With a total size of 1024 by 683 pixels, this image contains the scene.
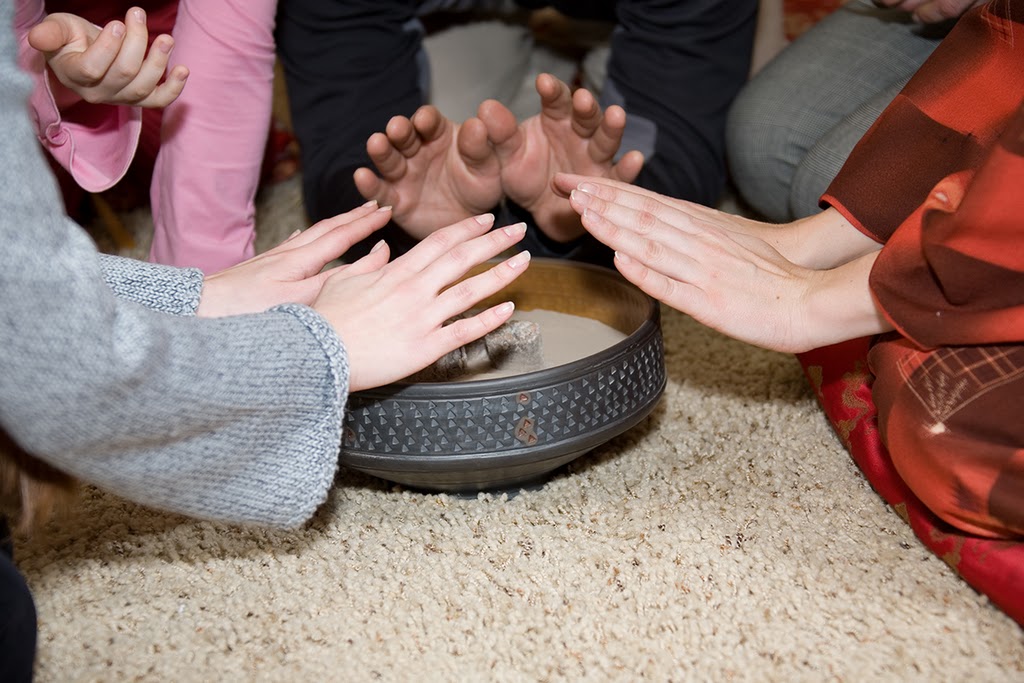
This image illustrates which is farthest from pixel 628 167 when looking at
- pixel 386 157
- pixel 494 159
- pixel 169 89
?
pixel 169 89

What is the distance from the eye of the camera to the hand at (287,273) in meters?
0.77

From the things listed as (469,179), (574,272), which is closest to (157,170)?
(469,179)

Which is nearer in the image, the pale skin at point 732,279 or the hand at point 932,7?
the pale skin at point 732,279

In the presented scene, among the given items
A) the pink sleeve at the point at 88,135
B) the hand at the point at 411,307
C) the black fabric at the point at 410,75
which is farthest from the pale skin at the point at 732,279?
the pink sleeve at the point at 88,135

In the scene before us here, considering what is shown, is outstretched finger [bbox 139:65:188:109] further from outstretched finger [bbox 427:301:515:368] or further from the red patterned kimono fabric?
the red patterned kimono fabric

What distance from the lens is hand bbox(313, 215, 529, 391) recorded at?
66 centimetres

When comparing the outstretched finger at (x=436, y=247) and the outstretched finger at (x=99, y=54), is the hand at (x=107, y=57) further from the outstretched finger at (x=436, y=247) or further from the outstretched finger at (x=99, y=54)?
the outstretched finger at (x=436, y=247)

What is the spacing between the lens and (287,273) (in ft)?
2.58

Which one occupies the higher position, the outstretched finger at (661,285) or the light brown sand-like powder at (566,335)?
the outstretched finger at (661,285)

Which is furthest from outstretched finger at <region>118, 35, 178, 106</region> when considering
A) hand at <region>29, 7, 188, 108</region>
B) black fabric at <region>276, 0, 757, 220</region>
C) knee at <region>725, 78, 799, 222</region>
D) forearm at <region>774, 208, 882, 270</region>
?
knee at <region>725, 78, 799, 222</region>

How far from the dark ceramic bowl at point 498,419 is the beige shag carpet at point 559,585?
70 mm

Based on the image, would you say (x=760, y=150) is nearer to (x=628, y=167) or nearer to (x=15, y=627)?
(x=628, y=167)

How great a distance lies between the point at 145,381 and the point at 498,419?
24 cm

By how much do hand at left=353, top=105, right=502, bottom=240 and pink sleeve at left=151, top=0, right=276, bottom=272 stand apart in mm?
172
